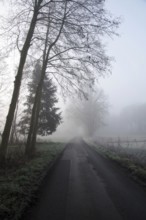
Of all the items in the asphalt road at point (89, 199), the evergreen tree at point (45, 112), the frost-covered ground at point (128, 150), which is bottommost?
the asphalt road at point (89, 199)

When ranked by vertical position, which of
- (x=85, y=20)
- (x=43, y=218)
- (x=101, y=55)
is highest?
(x=85, y=20)

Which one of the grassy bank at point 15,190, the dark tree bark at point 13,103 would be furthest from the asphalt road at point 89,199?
the dark tree bark at point 13,103

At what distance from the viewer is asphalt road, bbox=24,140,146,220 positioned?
583 cm

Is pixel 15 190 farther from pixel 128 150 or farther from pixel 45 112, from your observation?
pixel 45 112

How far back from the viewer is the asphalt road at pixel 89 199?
5832 mm

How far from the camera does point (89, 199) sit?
7.20m

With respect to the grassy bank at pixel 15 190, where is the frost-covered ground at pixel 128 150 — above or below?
above

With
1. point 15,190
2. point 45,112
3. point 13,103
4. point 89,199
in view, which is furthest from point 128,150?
point 15,190

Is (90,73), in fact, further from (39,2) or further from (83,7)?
(39,2)

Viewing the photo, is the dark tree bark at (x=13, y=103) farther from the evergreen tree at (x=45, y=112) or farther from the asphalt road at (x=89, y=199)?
the evergreen tree at (x=45, y=112)

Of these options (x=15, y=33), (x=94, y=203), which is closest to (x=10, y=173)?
(x=94, y=203)

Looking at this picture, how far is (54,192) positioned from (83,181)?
7.06 ft

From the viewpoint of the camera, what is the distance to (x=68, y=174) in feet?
38.2

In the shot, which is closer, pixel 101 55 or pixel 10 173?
pixel 10 173
